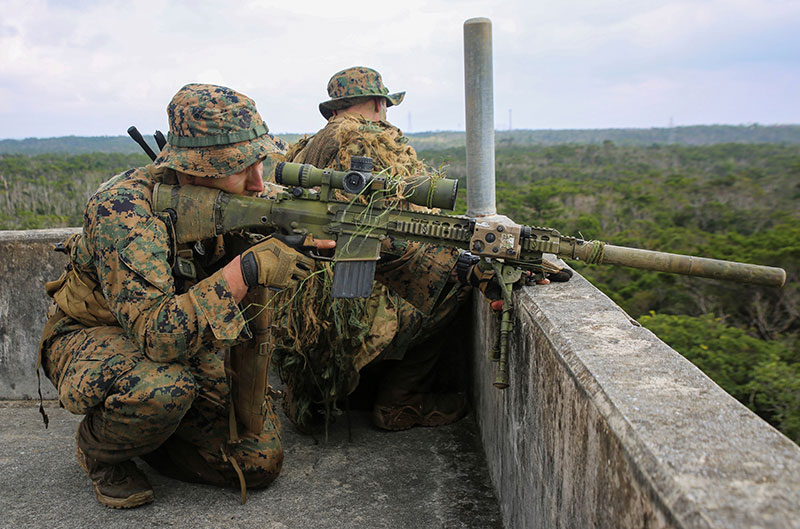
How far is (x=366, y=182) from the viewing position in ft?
8.79

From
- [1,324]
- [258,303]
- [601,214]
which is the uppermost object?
[258,303]

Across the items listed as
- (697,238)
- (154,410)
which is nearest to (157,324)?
(154,410)

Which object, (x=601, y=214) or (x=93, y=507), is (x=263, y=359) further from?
(x=601, y=214)

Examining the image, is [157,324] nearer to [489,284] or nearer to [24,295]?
[489,284]

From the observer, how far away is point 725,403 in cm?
152

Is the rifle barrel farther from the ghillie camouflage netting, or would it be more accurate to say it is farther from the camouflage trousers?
the camouflage trousers

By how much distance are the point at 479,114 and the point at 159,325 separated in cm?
242

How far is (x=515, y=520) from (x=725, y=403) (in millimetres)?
1220

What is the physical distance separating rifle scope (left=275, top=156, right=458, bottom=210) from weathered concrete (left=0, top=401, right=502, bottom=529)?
1.29m

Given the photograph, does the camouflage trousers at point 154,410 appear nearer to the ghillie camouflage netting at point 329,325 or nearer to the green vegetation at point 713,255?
the ghillie camouflage netting at point 329,325

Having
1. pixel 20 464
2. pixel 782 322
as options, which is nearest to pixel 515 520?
pixel 20 464

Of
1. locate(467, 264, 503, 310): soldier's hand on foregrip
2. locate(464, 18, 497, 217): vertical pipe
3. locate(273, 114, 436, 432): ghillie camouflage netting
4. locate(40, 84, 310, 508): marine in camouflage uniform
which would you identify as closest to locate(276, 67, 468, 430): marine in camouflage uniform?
locate(273, 114, 436, 432): ghillie camouflage netting

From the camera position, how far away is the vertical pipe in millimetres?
4199

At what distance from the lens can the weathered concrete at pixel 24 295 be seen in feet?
13.7
